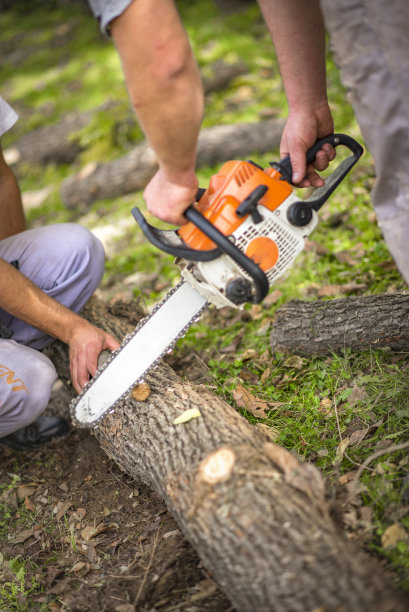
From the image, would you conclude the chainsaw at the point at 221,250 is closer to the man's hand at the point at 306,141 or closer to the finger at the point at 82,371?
the man's hand at the point at 306,141

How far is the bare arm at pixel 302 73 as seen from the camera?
2.22 m

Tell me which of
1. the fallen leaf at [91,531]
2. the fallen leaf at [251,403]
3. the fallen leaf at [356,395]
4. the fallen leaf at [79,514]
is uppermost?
the fallen leaf at [91,531]

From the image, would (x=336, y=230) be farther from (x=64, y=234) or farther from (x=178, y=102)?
(x=178, y=102)

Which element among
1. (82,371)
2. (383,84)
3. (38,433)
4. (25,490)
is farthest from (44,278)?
(383,84)

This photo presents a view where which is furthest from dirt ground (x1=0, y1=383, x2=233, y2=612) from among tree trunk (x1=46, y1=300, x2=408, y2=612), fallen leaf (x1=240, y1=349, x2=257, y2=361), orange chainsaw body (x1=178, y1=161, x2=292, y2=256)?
orange chainsaw body (x1=178, y1=161, x2=292, y2=256)

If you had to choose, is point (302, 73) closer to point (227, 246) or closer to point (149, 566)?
point (227, 246)

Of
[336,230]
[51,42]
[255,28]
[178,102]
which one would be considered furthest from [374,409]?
[51,42]

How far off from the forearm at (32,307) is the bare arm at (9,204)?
2.51 ft

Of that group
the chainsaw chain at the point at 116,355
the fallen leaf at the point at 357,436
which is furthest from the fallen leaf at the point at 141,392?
the fallen leaf at the point at 357,436

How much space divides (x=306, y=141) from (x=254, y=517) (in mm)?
1573

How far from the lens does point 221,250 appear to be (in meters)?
2.07

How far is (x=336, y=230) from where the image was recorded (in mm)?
3893

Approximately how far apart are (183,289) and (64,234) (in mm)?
1098

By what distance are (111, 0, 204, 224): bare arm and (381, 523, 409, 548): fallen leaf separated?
4.76 feet
